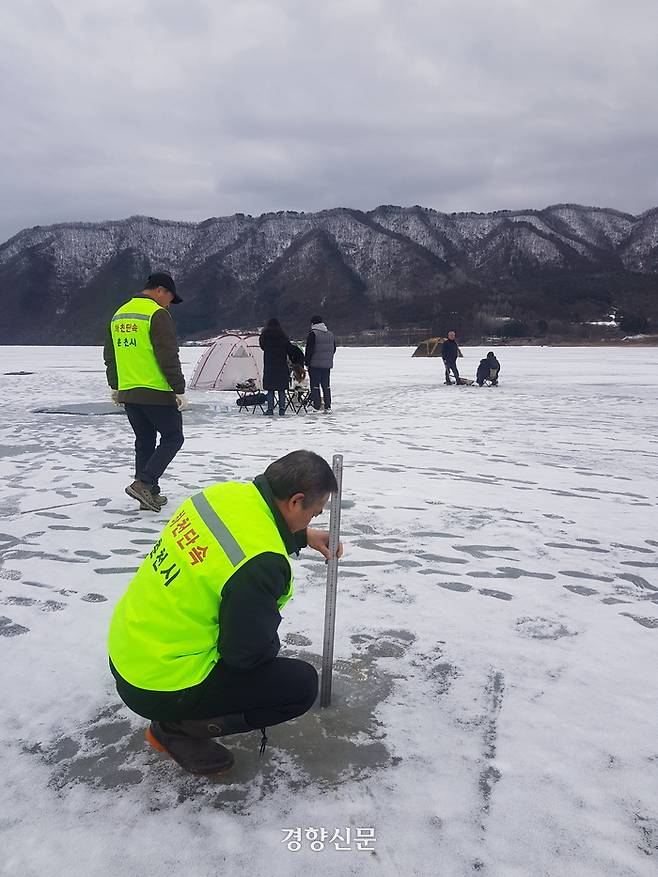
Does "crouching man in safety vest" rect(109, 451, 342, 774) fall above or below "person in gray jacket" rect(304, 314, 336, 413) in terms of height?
below

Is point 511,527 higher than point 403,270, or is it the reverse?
point 403,270

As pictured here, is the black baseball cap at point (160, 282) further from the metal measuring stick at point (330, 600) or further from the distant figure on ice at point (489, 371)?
the distant figure on ice at point (489, 371)

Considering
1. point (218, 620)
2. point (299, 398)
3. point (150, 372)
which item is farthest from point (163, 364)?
point (299, 398)

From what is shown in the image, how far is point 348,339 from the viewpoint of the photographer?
94312 millimetres

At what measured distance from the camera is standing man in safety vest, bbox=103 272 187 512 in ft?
16.2

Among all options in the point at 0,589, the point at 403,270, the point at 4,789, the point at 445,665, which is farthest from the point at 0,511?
the point at 403,270

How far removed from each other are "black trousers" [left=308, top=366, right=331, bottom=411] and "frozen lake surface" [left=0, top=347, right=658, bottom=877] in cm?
611

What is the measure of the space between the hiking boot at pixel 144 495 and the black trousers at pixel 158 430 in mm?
50

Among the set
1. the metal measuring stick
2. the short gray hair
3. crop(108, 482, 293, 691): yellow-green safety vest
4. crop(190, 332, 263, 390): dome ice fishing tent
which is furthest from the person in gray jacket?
crop(108, 482, 293, 691): yellow-green safety vest

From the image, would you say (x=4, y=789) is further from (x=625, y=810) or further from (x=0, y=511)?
(x=0, y=511)

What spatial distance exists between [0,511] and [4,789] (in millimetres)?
3726

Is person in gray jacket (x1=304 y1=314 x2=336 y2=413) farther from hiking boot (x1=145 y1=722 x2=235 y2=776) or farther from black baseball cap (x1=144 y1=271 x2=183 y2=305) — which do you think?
hiking boot (x1=145 y1=722 x2=235 y2=776)

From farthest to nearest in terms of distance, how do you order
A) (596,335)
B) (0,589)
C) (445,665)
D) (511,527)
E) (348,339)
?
(348,339) < (596,335) < (511,527) < (0,589) < (445,665)

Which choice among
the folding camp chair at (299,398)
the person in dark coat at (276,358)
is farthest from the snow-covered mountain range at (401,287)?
the person in dark coat at (276,358)
